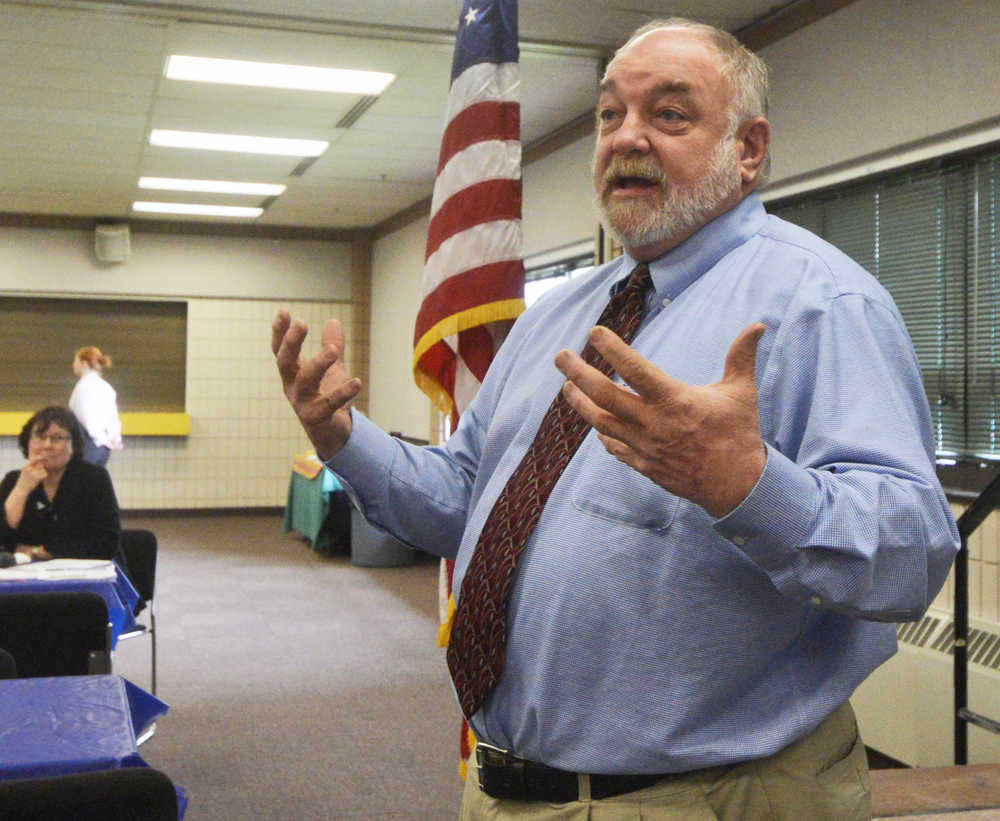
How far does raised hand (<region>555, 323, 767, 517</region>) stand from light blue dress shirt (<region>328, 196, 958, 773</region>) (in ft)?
0.09

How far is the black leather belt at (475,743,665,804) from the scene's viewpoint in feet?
3.53

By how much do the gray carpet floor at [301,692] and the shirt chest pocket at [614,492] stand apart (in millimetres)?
2557

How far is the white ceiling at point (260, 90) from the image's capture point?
457 centimetres

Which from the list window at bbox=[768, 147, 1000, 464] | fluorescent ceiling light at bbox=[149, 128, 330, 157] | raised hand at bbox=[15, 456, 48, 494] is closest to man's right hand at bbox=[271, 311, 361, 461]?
window at bbox=[768, 147, 1000, 464]

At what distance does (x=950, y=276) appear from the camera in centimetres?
378

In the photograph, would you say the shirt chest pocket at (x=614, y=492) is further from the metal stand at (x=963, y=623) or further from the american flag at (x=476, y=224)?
the metal stand at (x=963, y=623)

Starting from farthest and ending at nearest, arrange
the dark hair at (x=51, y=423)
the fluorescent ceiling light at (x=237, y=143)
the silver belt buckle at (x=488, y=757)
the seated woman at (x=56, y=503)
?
the fluorescent ceiling light at (x=237, y=143)
the dark hair at (x=51, y=423)
the seated woman at (x=56, y=503)
the silver belt buckle at (x=488, y=757)

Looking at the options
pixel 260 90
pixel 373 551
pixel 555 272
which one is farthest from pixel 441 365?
pixel 373 551

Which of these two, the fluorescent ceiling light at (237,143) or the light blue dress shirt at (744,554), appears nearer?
the light blue dress shirt at (744,554)

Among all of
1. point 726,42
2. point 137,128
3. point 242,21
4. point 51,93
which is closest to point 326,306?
point 137,128

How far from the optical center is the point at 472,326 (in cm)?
308

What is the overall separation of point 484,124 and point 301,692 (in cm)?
276

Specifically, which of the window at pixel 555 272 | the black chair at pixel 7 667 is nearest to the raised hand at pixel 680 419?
the black chair at pixel 7 667

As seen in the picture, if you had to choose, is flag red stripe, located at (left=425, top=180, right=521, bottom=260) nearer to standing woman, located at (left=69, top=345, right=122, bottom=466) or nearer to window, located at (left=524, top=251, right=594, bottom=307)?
window, located at (left=524, top=251, right=594, bottom=307)
